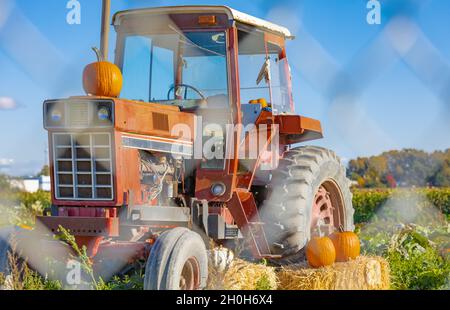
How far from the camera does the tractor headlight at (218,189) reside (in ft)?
21.1

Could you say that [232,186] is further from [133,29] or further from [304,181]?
[133,29]

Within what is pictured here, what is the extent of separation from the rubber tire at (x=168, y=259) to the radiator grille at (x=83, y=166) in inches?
29.2

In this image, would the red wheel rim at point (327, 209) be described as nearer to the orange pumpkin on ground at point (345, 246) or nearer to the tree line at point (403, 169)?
the orange pumpkin on ground at point (345, 246)

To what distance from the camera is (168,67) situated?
699 centimetres

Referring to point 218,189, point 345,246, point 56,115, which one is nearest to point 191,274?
point 218,189

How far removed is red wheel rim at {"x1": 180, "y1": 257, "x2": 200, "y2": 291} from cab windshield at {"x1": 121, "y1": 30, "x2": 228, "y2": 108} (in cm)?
190

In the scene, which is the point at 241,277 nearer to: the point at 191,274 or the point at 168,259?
the point at 191,274

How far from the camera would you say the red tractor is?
545 centimetres

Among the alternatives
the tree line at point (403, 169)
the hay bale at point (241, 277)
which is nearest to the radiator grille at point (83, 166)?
the hay bale at point (241, 277)

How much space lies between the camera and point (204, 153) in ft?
21.1

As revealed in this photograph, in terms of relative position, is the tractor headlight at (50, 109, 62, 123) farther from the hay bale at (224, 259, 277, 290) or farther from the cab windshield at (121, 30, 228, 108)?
the hay bale at (224, 259, 277, 290)
